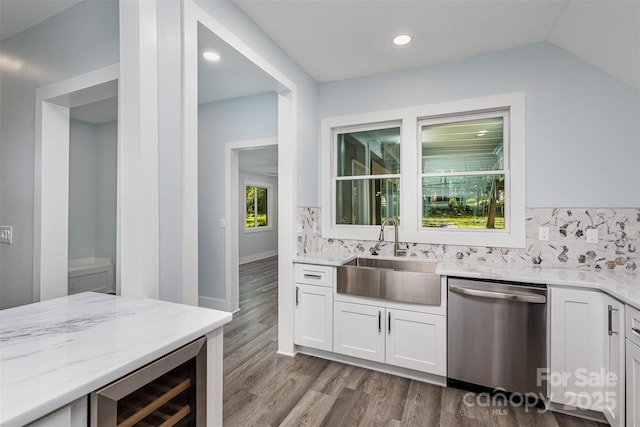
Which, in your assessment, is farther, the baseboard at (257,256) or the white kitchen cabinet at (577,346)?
the baseboard at (257,256)

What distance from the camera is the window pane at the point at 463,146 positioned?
A: 2682mm

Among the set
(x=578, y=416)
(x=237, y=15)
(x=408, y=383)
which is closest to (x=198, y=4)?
(x=237, y=15)

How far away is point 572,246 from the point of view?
233 cm

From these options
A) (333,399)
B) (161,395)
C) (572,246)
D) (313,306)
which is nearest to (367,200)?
(313,306)

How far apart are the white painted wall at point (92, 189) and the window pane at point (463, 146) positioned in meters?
3.97

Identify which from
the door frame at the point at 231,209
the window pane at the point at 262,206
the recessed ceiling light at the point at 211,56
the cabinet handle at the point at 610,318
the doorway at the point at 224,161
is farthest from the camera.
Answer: the window pane at the point at 262,206

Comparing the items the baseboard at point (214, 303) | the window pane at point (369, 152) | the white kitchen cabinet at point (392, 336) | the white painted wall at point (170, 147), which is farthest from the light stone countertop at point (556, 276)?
the baseboard at point (214, 303)

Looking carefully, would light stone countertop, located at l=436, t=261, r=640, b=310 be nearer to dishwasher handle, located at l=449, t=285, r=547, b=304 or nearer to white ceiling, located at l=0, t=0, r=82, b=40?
dishwasher handle, located at l=449, t=285, r=547, b=304

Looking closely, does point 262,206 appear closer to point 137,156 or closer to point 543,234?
point 543,234

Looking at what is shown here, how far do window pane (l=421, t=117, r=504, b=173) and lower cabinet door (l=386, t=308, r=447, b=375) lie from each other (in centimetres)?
141

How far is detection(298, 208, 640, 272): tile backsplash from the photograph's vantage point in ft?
7.19

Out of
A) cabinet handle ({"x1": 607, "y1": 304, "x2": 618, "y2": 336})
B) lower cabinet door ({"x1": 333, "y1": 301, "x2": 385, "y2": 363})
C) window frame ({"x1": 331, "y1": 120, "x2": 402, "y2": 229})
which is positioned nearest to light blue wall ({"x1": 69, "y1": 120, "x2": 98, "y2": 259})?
window frame ({"x1": 331, "y1": 120, "x2": 402, "y2": 229})

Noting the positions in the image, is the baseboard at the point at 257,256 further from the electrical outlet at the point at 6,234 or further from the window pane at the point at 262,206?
the electrical outlet at the point at 6,234

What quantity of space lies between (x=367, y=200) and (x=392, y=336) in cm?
→ 140
